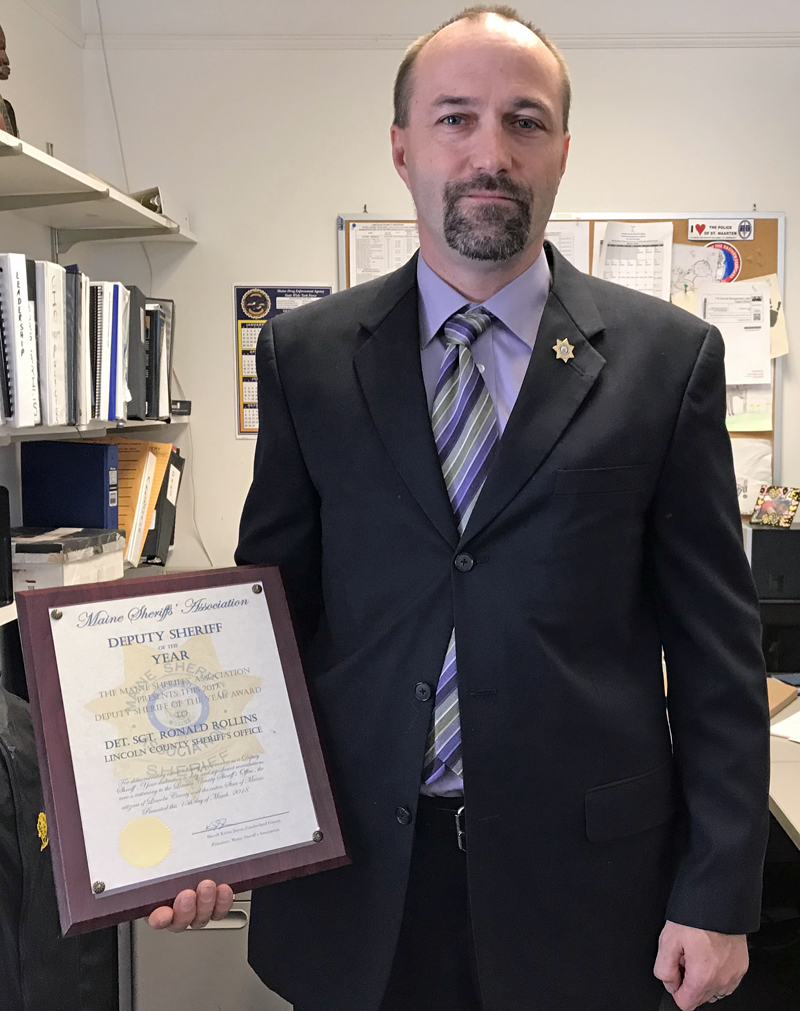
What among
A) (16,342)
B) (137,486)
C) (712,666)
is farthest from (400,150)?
(137,486)

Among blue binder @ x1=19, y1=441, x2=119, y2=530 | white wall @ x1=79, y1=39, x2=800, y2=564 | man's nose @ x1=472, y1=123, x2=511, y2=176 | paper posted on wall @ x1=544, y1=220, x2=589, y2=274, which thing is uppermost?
white wall @ x1=79, y1=39, x2=800, y2=564

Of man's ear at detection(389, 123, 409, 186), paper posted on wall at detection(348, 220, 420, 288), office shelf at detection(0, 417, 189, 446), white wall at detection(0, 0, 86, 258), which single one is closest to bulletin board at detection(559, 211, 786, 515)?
paper posted on wall at detection(348, 220, 420, 288)

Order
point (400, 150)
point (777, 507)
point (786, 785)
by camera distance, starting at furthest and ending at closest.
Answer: point (777, 507)
point (786, 785)
point (400, 150)

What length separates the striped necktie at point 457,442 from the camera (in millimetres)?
970

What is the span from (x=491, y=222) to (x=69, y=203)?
1.42 m

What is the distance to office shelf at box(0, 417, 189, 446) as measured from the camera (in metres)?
1.64

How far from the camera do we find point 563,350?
3.24 feet

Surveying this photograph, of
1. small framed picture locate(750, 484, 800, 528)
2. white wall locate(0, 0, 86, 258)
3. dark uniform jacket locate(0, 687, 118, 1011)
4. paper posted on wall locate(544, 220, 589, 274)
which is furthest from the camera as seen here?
paper posted on wall locate(544, 220, 589, 274)

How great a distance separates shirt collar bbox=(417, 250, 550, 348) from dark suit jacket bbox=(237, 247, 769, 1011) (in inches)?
1.1

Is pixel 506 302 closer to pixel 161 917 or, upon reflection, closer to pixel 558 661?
pixel 558 661

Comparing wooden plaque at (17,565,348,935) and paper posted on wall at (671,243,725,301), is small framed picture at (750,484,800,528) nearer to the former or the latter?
paper posted on wall at (671,243,725,301)

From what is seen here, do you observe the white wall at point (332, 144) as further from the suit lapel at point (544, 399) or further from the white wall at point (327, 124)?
the suit lapel at point (544, 399)

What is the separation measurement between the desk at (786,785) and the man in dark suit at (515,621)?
1.74 feet

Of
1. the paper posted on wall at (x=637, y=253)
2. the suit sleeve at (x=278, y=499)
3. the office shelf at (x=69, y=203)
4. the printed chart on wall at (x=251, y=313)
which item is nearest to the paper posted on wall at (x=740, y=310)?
the paper posted on wall at (x=637, y=253)
